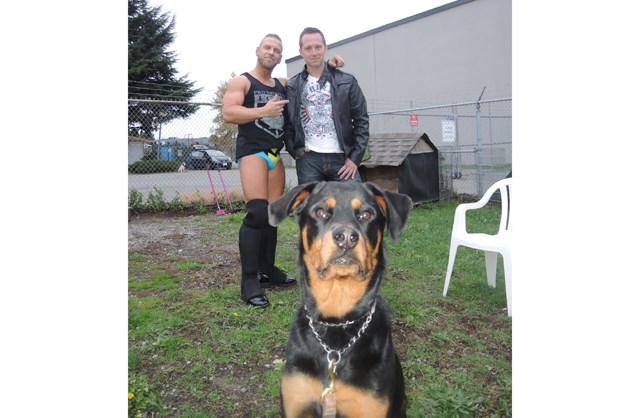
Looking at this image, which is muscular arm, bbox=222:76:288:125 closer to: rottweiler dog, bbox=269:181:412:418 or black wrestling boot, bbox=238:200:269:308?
black wrestling boot, bbox=238:200:269:308

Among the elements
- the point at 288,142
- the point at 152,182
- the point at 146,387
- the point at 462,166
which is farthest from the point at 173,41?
the point at 146,387

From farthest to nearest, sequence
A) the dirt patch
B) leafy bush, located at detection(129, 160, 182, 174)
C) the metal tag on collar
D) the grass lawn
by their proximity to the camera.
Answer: leafy bush, located at detection(129, 160, 182, 174), the dirt patch, the grass lawn, the metal tag on collar

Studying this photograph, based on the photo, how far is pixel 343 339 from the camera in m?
2.18

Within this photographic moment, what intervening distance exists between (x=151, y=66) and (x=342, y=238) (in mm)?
21103

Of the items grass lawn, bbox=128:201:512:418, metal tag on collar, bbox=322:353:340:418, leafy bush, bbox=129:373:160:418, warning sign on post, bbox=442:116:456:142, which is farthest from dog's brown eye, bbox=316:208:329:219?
warning sign on post, bbox=442:116:456:142

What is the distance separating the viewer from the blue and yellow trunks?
4156mm

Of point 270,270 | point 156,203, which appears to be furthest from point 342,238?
point 156,203

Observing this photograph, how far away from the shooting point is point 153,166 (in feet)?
33.6

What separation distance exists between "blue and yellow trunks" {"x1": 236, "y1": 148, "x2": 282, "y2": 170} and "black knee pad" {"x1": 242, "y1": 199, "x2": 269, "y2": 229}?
33 centimetres

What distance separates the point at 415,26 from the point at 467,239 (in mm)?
23553

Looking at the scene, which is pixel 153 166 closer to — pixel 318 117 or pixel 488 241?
pixel 318 117
